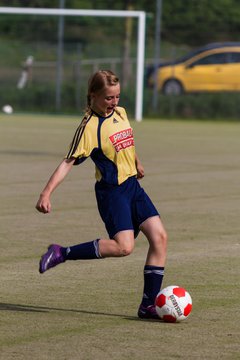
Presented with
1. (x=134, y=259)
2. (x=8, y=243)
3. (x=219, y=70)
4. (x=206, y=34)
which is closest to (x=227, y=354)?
(x=134, y=259)

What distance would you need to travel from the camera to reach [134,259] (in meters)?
9.73

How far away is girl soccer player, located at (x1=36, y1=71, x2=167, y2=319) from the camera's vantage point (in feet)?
24.0

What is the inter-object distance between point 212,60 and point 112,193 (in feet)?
103

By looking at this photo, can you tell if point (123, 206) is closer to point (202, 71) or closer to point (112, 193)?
point (112, 193)

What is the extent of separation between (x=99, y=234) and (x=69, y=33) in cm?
2987

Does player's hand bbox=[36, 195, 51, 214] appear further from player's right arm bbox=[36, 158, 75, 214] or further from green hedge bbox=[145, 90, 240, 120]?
green hedge bbox=[145, 90, 240, 120]

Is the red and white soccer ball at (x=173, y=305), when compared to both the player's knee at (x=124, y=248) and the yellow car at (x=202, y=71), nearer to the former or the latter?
the player's knee at (x=124, y=248)

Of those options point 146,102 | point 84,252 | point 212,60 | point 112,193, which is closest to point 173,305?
point 84,252

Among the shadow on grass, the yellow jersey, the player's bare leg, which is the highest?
the yellow jersey

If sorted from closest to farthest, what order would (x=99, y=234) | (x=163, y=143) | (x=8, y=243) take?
1. (x=8, y=243)
2. (x=99, y=234)
3. (x=163, y=143)

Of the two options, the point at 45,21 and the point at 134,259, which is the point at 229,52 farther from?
the point at 134,259

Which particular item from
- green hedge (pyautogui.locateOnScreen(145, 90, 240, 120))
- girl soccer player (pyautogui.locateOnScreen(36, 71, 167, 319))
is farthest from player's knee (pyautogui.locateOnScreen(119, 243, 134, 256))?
green hedge (pyautogui.locateOnScreen(145, 90, 240, 120))

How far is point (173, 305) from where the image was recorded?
707cm

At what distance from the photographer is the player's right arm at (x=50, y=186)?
721cm
